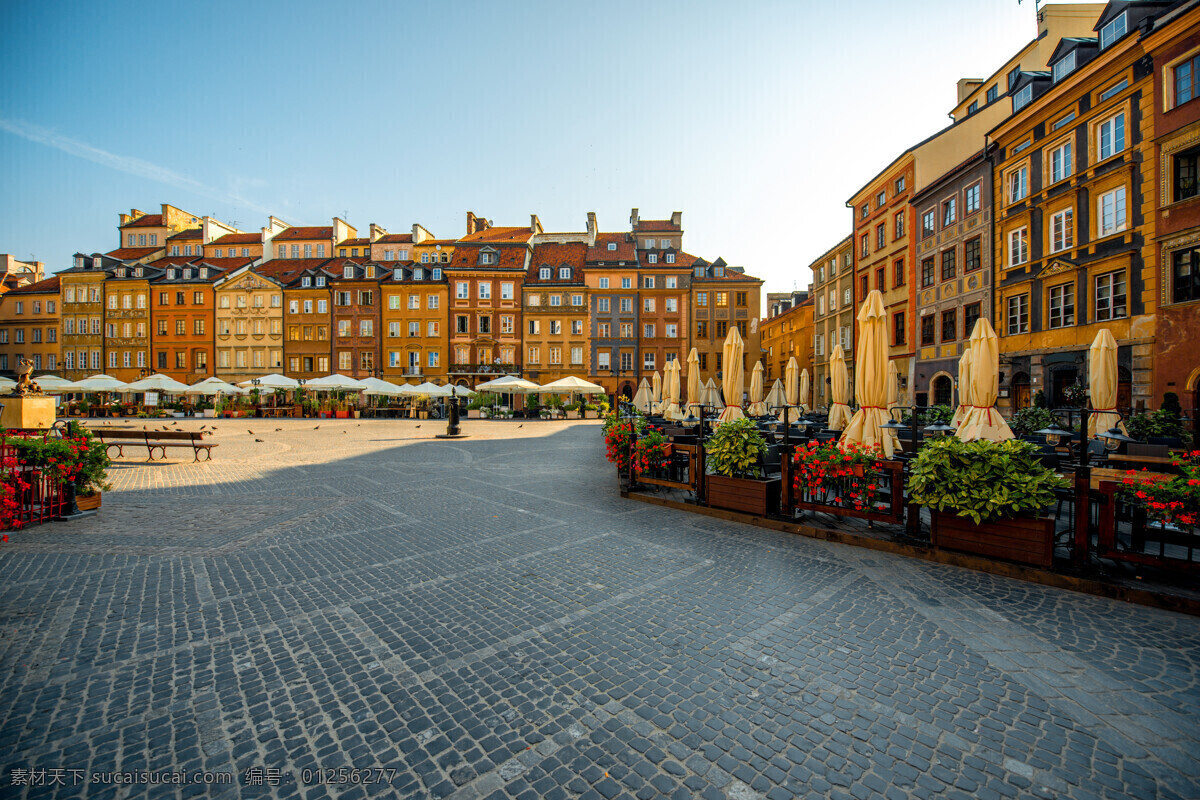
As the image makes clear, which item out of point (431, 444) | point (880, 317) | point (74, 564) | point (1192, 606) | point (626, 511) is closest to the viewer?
point (1192, 606)

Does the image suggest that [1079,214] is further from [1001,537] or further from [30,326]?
[30,326]

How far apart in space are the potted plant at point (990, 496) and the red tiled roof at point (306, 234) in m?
59.0

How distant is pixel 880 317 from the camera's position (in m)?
7.62

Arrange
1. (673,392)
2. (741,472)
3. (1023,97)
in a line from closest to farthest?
1. (741,472)
2. (673,392)
3. (1023,97)

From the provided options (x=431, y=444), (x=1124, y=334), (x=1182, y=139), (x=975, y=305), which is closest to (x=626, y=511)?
(x=431, y=444)

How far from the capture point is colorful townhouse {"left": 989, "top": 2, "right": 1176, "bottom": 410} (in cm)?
1440

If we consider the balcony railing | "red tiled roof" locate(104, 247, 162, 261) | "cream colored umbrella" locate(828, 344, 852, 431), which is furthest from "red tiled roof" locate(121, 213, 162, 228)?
"cream colored umbrella" locate(828, 344, 852, 431)

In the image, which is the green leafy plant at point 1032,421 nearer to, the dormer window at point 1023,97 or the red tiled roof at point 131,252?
the dormer window at point 1023,97

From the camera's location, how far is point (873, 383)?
25.0 ft

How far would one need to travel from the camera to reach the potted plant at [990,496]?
506cm

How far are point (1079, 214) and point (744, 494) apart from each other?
1833 cm

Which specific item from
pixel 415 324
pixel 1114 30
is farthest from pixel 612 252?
pixel 1114 30

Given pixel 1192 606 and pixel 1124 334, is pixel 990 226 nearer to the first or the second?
pixel 1124 334

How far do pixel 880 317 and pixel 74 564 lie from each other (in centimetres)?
1107
